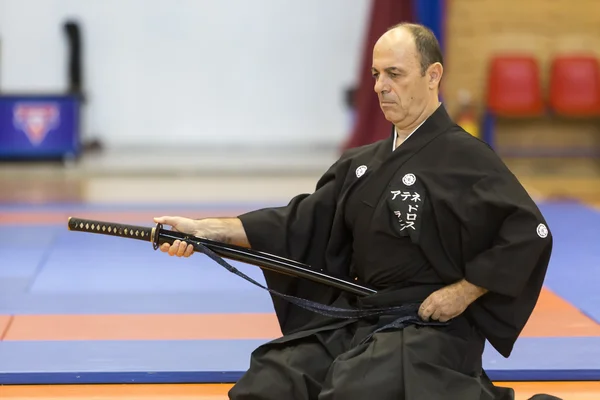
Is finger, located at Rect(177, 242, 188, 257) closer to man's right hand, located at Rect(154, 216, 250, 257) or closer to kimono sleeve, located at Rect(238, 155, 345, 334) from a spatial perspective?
man's right hand, located at Rect(154, 216, 250, 257)

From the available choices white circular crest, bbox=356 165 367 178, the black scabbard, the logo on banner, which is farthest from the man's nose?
the logo on banner

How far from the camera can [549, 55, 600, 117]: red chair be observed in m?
9.20

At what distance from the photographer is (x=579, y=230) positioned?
20.8 feet

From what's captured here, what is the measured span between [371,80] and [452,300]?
262 inches

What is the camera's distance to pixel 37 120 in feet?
31.0

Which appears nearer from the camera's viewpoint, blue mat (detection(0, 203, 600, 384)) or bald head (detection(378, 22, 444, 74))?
bald head (detection(378, 22, 444, 74))

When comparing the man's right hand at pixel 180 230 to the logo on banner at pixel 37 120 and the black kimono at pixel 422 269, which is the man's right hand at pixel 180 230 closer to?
the black kimono at pixel 422 269

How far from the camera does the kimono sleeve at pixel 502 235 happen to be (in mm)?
2625

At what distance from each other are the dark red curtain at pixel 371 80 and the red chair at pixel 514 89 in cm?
107

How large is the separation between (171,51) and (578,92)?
174 inches

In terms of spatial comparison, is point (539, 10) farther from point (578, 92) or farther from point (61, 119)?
point (61, 119)

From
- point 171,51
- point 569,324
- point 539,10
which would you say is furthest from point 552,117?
point 569,324

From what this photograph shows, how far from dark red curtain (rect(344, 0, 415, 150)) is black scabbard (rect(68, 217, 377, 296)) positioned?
6221 mm

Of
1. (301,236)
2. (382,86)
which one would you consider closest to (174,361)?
(301,236)
